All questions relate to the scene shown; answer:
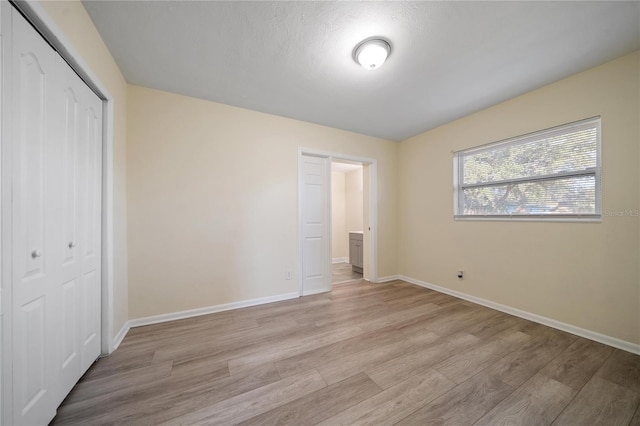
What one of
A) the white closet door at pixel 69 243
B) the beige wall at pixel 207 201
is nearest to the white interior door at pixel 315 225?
the beige wall at pixel 207 201

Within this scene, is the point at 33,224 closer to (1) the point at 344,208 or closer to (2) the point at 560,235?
(2) the point at 560,235

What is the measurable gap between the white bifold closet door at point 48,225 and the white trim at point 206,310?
25.8 inches

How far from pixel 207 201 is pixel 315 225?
1.59 metres

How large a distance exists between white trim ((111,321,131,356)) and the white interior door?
2054 millimetres

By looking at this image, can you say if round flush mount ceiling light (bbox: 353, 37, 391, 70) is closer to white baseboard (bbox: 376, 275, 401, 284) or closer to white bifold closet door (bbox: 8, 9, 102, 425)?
white bifold closet door (bbox: 8, 9, 102, 425)

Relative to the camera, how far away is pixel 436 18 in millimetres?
1535

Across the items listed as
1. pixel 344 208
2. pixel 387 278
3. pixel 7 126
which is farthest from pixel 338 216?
pixel 7 126

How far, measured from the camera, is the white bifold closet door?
103 centimetres

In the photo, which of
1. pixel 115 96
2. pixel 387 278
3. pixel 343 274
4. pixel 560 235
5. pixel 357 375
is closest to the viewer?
pixel 357 375

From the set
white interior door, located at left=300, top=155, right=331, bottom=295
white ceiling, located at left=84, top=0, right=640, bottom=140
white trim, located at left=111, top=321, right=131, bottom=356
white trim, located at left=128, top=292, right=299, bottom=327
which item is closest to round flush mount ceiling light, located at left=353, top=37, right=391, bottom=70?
white ceiling, located at left=84, top=0, right=640, bottom=140

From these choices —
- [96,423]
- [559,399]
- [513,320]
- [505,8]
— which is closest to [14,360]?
[96,423]

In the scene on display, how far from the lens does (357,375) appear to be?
159 cm

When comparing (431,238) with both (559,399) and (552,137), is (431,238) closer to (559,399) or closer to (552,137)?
(552,137)

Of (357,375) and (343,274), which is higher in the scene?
(357,375)
